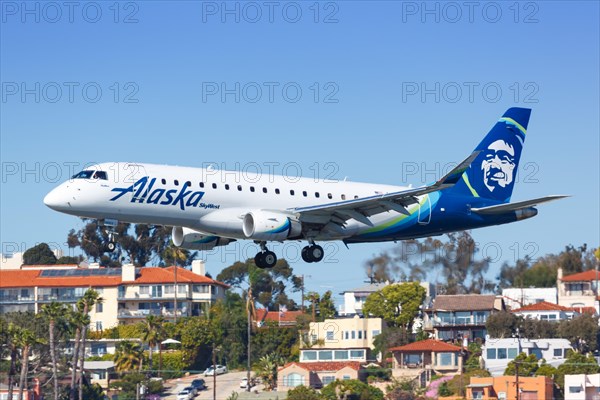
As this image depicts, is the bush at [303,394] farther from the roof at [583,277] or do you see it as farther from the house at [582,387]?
the roof at [583,277]

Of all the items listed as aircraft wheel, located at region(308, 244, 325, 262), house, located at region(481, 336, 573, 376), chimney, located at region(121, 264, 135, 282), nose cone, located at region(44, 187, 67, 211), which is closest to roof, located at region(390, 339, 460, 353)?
house, located at region(481, 336, 573, 376)

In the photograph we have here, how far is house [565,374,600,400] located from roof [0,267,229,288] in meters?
66.9

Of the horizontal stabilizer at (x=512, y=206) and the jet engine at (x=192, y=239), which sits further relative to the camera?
the jet engine at (x=192, y=239)

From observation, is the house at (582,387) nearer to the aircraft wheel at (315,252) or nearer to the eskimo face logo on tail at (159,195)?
the aircraft wheel at (315,252)

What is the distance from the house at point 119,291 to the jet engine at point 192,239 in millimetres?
95615

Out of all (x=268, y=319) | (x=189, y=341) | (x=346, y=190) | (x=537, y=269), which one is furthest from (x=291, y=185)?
(x=537, y=269)

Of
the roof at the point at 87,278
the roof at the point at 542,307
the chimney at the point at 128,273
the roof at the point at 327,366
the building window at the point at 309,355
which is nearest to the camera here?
the roof at the point at 327,366

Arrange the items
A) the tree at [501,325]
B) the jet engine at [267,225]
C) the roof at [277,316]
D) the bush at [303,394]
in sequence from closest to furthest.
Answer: the jet engine at [267,225] → the bush at [303,394] → the tree at [501,325] → the roof at [277,316]

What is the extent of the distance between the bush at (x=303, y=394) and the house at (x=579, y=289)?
6118cm

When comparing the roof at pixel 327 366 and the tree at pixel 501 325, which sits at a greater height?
the tree at pixel 501 325

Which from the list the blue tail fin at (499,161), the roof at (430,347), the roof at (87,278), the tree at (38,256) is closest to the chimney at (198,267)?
the roof at (87,278)

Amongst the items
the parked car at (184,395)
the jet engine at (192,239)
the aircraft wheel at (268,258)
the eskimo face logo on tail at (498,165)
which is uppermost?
the eskimo face logo on tail at (498,165)

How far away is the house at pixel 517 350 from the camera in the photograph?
116625 millimetres

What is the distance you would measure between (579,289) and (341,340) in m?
46.1
